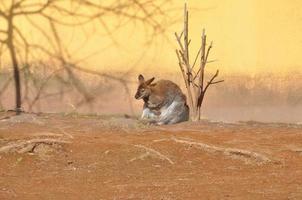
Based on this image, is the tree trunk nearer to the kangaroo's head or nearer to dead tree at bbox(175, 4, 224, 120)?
the kangaroo's head

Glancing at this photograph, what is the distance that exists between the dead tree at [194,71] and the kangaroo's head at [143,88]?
0.56 metres

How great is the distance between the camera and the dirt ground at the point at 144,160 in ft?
22.7

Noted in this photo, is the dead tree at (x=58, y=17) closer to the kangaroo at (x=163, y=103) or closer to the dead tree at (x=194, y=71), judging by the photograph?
the dead tree at (x=194, y=71)

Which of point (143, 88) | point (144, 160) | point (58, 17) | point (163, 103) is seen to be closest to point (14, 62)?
point (58, 17)

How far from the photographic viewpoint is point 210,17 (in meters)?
11.1

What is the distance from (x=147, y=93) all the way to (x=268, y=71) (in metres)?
1.89

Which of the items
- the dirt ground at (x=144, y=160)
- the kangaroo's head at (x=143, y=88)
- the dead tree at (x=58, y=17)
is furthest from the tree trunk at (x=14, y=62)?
the kangaroo's head at (x=143, y=88)

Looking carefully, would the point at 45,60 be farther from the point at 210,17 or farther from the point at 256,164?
the point at 256,164

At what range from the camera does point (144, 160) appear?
8.27m

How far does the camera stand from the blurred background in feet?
36.4

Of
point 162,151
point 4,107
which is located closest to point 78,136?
point 162,151

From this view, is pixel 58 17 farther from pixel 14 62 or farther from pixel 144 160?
pixel 144 160

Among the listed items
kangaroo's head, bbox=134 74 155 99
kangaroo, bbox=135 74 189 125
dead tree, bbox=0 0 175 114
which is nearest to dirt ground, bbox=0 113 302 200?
kangaroo, bbox=135 74 189 125

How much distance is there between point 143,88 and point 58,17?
172 cm
